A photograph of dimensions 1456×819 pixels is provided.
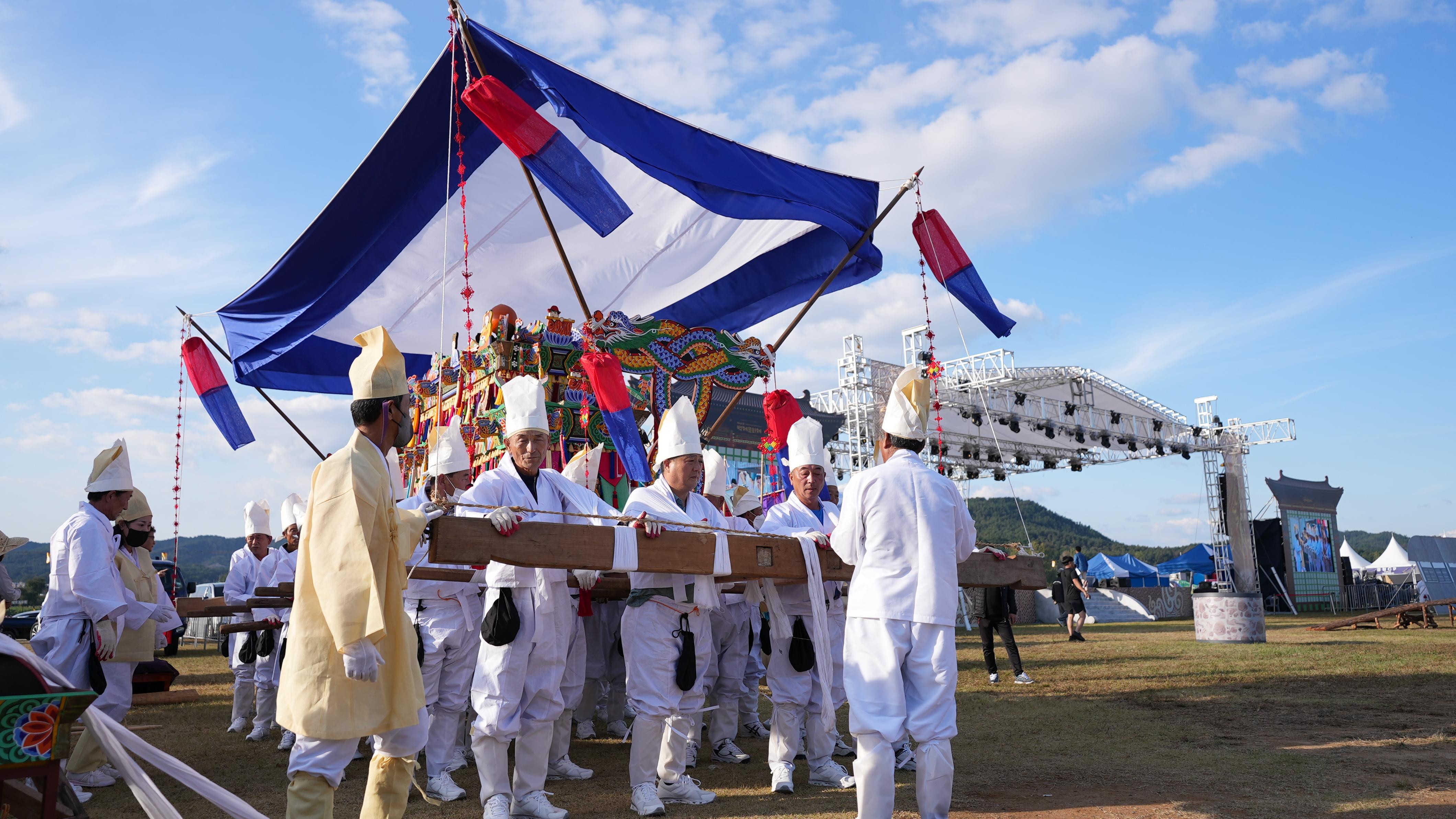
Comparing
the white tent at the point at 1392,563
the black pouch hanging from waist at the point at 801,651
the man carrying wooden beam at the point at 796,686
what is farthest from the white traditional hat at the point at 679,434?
the white tent at the point at 1392,563

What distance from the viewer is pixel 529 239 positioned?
31.6 feet

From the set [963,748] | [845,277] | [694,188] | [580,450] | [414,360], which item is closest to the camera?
[963,748]

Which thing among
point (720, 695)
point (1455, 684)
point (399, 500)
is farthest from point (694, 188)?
point (1455, 684)

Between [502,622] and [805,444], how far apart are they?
7.43ft

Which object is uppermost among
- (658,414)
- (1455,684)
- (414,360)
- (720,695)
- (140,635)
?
(414,360)

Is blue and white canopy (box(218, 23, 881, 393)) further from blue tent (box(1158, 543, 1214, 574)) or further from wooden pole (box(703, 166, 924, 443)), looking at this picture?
blue tent (box(1158, 543, 1214, 574))

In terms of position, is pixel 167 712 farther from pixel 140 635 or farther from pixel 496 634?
pixel 496 634

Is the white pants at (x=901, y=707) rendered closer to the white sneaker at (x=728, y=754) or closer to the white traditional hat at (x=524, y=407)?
the white traditional hat at (x=524, y=407)

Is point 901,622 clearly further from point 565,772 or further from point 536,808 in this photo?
point 565,772

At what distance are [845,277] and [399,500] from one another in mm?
5545

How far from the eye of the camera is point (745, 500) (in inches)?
342

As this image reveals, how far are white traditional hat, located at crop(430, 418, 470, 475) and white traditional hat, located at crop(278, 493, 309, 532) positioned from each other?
266 cm

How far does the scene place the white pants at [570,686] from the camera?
497 cm

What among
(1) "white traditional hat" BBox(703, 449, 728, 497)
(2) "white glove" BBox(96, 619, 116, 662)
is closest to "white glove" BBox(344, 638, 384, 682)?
(2) "white glove" BBox(96, 619, 116, 662)
